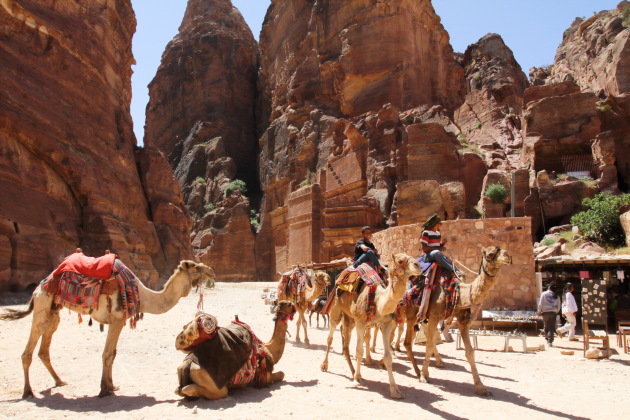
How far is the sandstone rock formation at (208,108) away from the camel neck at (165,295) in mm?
40904

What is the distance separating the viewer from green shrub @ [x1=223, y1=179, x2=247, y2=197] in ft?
161

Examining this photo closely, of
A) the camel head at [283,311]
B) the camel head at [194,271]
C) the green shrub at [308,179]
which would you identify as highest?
the green shrub at [308,179]

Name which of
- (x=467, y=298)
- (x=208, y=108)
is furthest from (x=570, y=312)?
(x=208, y=108)

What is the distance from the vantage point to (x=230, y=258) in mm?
45500

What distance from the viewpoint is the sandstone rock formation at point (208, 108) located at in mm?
53156

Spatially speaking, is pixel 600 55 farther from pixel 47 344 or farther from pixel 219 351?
pixel 47 344

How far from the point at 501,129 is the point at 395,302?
3318cm

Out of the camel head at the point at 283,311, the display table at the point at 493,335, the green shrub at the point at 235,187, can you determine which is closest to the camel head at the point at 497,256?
the camel head at the point at 283,311

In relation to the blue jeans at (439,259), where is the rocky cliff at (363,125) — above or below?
above

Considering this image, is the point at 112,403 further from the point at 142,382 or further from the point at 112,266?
the point at 112,266

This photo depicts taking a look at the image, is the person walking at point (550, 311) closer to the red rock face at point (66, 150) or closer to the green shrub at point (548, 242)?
the green shrub at point (548, 242)

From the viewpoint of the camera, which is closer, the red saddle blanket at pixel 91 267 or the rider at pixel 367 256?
the red saddle blanket at pixel 91 267

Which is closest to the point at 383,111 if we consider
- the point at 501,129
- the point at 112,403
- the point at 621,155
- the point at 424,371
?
the point at 501,129

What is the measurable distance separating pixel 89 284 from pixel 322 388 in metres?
3.72
